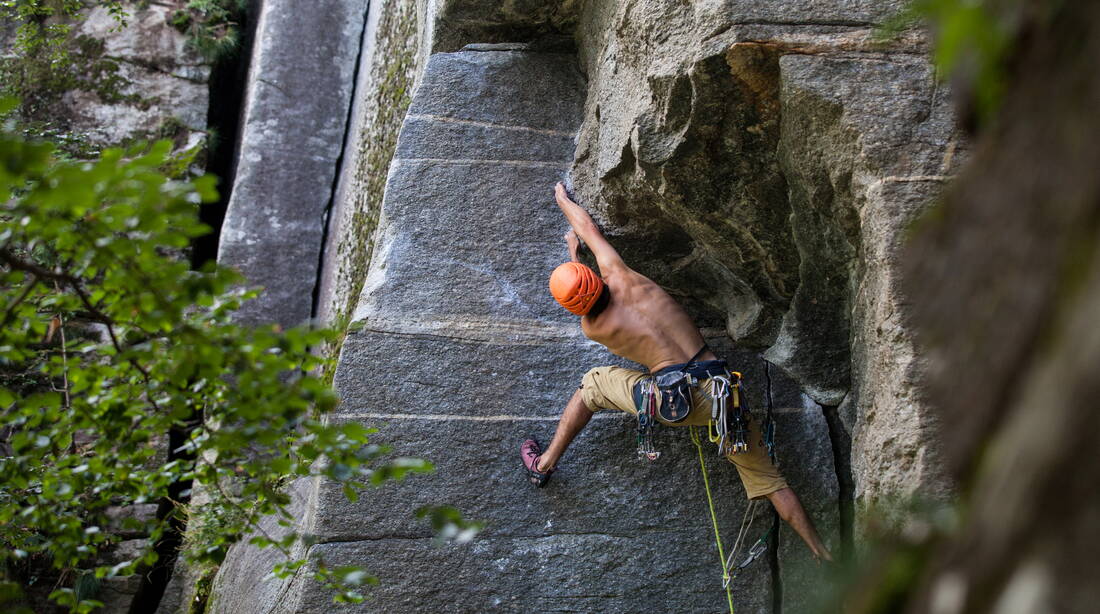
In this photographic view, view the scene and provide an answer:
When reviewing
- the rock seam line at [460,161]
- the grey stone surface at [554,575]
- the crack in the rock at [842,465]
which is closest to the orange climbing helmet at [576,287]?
the rock seam line at [460,161]

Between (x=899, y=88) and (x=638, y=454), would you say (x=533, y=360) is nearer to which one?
(x=638, y=454)

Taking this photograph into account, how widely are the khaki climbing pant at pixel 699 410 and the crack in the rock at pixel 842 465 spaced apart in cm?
40

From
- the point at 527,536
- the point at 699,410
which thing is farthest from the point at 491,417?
the point at 699,410

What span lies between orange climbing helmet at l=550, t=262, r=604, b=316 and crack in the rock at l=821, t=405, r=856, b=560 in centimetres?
124

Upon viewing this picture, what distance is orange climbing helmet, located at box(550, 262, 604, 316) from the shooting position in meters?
4.02

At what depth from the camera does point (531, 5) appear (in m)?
4.91

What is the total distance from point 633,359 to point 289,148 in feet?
13.0


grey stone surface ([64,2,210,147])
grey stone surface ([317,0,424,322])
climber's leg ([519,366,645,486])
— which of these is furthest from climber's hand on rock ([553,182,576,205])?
grey stone surface ([64,2,210,147])

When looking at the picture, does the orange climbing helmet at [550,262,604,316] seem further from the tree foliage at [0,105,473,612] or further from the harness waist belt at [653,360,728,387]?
the tree foliage at [0,105,473,612]

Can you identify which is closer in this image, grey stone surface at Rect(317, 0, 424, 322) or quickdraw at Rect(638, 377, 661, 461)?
quickdraw at Rect(638, 377, 661, 461)

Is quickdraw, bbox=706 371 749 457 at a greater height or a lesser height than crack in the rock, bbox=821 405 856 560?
greater

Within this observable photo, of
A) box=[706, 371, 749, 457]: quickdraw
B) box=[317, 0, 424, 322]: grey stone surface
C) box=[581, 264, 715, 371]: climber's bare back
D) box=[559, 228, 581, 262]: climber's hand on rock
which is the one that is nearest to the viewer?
box=[706, 371, 749, 457]: quickdraw

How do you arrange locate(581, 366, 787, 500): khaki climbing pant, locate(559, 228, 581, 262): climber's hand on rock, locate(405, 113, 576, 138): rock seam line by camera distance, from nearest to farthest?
locate(581, 366, 787, 500): khaki climbing pant → locate(559, 228, 581, 262): climber's hand on rock → locate(405, 113, 576, 138): rock seam line

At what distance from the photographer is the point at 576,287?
4.02 meters
